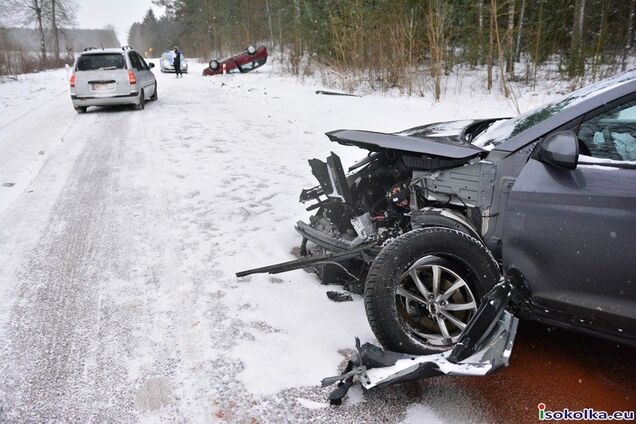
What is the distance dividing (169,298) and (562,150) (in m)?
2.81

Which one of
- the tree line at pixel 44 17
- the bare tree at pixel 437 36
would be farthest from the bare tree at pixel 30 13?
the bare tree at pixel 437 36

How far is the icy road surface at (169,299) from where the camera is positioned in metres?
2.40

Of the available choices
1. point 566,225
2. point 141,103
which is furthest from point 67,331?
point 141,103

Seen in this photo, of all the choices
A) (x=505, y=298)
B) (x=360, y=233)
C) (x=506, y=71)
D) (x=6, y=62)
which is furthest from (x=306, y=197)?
(x=6, y=62)

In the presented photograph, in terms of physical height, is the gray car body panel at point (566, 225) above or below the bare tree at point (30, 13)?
below

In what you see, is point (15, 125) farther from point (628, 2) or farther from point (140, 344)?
point (628, 2)

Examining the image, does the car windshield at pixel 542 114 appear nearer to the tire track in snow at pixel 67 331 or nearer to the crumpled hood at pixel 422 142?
the crumpled hood at pixel 422 142

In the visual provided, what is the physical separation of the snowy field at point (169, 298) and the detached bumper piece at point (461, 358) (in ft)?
0.50

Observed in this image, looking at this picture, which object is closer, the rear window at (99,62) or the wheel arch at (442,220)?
the wheel arch at (442,220)

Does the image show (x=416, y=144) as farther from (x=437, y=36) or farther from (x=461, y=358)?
(x=437, y=36)

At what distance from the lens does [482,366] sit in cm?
217

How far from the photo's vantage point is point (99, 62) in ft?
36.9

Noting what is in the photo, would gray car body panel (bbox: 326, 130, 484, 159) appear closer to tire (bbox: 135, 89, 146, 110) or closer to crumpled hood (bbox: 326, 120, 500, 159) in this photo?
crumpled hood (bbox: 326, 120, 500, 159)

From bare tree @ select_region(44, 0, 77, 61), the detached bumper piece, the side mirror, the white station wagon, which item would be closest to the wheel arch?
the detached bumper piece
